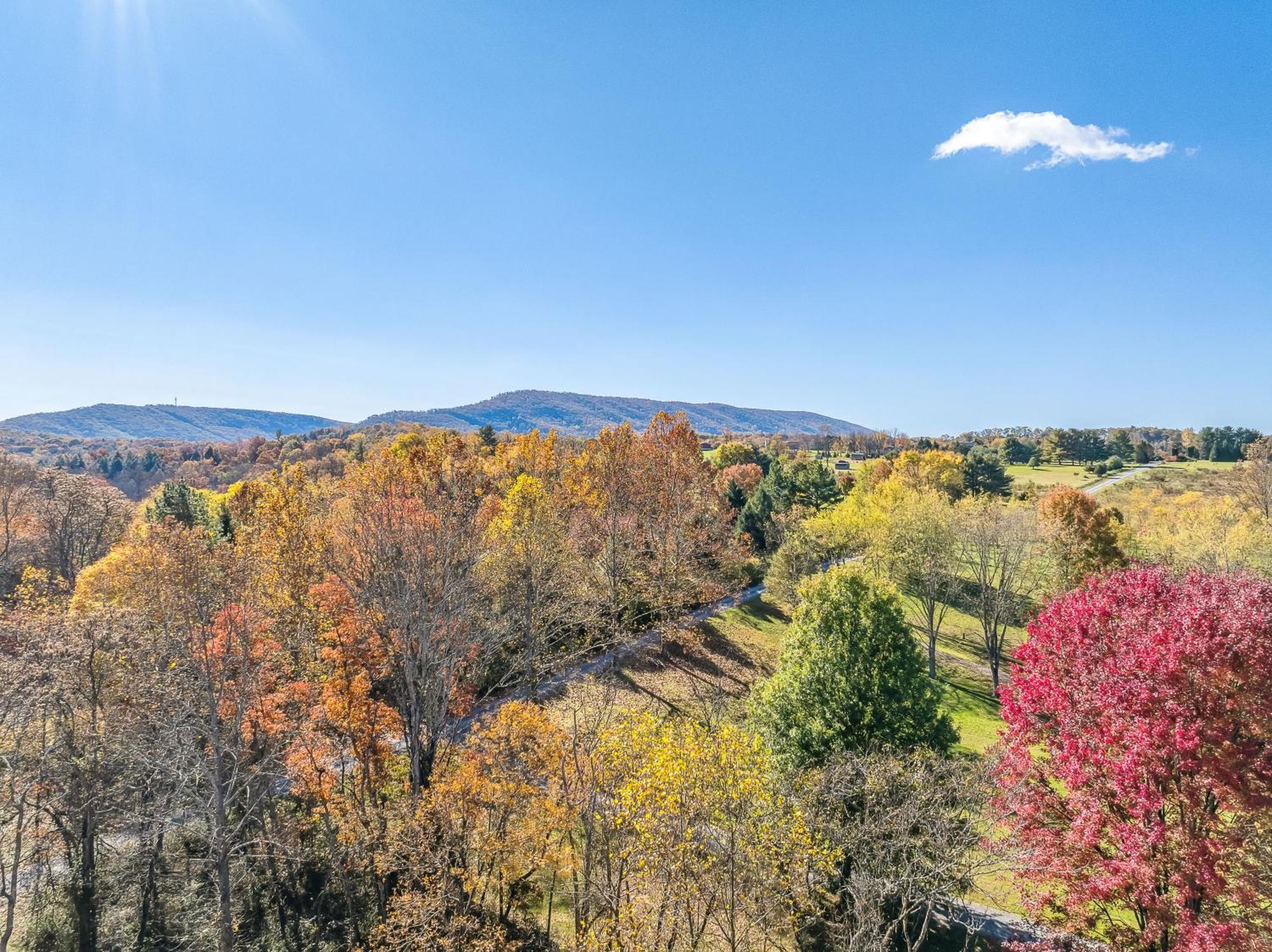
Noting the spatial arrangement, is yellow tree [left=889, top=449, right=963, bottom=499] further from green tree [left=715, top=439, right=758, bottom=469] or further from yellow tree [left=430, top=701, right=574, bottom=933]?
A: yellow tree [left=430, top=701, right=574, bottom=933]

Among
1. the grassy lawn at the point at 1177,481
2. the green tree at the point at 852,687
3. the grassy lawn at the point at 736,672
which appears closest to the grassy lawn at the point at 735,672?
the grassy lawn at the point at 736,672

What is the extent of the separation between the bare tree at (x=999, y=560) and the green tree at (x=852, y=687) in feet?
68.7

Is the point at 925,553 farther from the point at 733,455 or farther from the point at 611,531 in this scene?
the point at 733,455

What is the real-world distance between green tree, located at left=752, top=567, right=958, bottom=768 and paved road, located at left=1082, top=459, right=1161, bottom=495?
80794mm

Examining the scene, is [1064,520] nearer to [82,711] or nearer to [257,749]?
[257,749]

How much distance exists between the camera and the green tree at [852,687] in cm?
1675

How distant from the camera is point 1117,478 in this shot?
9781 cm

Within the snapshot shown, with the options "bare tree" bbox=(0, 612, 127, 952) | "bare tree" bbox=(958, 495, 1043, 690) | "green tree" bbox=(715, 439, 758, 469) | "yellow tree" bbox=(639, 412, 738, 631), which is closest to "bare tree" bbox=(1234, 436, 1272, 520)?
"bare tree" bbox=(958, 495, 1043, 690)

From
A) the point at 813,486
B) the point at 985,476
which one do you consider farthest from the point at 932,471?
the point at 813,486

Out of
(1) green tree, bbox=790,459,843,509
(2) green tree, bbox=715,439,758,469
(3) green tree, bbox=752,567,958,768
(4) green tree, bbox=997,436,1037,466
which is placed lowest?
(3) green tree, bbox=752,567,958,768

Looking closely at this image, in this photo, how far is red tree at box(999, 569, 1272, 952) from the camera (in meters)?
10.7

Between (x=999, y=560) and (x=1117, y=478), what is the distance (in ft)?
286

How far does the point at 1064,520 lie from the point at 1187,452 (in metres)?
116

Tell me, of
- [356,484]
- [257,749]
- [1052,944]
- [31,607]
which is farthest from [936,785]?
[31,607]
